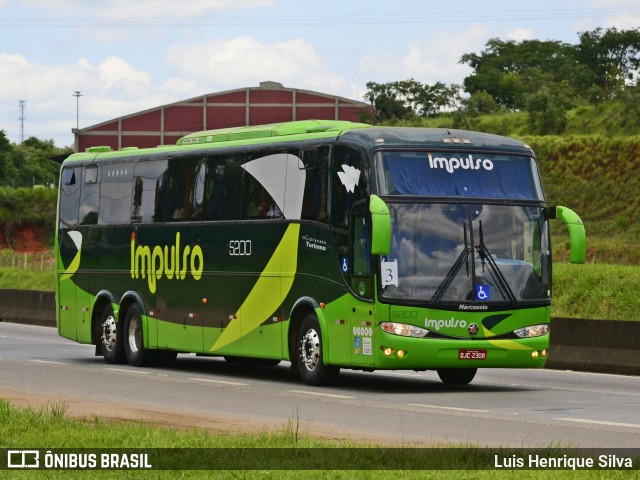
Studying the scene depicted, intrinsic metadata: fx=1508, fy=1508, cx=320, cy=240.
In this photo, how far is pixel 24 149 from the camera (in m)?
154

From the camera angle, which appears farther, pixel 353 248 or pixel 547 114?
pixel 547 114

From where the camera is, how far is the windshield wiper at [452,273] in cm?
1900

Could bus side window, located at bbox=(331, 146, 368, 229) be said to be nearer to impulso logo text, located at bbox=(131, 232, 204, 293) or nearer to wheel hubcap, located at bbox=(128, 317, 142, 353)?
impulso logo text, located at bbox=(131, 232, 204, 293)

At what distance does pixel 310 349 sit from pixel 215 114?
80316mm

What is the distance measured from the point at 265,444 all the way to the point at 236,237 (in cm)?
1048

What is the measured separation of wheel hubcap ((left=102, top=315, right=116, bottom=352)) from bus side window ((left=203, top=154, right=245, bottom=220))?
3723 mm

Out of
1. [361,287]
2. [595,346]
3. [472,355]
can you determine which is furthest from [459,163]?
[595,346]

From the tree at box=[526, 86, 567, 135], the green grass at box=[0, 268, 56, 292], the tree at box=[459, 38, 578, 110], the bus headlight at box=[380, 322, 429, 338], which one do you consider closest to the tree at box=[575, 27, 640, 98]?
the tree at box=[459, 38, 578, 110]

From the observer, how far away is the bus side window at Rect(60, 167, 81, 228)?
27.5 meters

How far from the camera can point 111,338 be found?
85.1 ft

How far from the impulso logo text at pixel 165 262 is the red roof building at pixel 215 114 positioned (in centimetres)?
7337

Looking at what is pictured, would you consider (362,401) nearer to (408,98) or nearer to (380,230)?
(380,230)

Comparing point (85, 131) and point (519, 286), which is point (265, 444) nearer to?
point (519, 286)

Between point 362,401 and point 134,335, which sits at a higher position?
point 134,335
